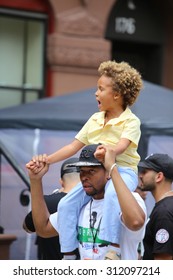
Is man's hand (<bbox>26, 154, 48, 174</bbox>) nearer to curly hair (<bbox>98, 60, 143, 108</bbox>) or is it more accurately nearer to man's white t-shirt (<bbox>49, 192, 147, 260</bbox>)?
man's white t-shirt (<bbox>49, 192, 147, 260</bbox>)

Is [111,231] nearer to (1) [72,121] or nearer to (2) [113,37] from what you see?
(1) [72,121]

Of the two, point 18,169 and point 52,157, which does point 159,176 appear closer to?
point 52,157

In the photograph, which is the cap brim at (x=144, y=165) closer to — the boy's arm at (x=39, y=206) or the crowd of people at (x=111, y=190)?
the crowd of people at (x=111, y=190)

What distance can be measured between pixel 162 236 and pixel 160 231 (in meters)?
0.04

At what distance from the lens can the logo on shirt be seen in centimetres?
443

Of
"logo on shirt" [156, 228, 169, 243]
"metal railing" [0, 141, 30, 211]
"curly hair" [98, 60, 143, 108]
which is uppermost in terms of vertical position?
"curly hair" [98, 60, 143, 108]

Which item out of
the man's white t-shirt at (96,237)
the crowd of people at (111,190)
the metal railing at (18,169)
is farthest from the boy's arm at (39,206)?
the metal railing at (18,169)

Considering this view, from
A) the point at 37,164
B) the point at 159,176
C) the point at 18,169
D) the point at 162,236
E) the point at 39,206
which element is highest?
the point at 37,164

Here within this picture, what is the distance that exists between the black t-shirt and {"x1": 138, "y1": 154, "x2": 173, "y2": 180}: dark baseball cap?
0.60 ft

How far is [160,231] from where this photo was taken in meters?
4.48

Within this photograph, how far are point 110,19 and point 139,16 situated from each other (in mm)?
578

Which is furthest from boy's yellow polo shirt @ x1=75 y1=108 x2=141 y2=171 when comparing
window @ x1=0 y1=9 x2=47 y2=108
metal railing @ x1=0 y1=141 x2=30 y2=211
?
window @ x1=0 y1=9 x2=47 y2=108

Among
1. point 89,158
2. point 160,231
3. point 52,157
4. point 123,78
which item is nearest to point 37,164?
point 52,157
